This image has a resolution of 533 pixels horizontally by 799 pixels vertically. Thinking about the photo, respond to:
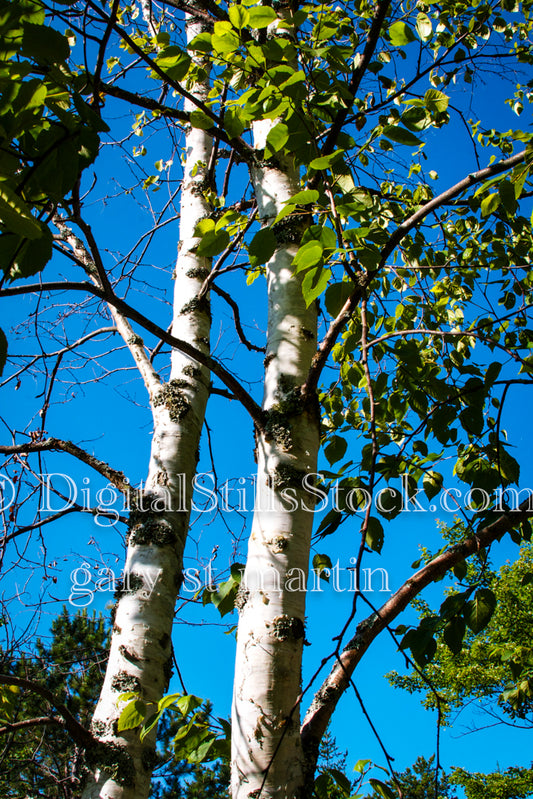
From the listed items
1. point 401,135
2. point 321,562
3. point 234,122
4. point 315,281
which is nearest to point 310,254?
point 315,281

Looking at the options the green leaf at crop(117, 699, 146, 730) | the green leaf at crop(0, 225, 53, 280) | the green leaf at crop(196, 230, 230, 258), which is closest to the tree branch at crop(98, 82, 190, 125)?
the green leaf at crop(196, 230, 230, 258)

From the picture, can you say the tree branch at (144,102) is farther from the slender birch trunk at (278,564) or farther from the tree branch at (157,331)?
the tree branch at (157,331)

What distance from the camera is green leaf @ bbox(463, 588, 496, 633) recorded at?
1.37 metres

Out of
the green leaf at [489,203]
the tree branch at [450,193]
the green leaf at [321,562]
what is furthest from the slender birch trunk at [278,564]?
the green leaf at [489,203]

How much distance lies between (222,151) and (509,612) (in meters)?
13.9

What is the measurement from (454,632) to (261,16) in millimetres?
1583

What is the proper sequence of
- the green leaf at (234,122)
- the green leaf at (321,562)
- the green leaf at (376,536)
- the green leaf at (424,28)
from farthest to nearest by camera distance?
the green leaf at (424,28) → the green leaf at (321,562) → the green leaf at (376,536) → the green leaf at (234,122)

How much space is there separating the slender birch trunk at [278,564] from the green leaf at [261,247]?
433 mm

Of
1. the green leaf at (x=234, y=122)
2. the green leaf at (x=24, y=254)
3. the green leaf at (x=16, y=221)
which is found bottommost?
the green leaf at (x=16, y=221)

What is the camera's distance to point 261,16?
4.40 feet

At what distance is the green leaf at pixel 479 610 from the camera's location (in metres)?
1.37

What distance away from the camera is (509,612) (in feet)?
45.0

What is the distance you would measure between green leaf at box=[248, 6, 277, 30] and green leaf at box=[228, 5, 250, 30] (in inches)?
0.5

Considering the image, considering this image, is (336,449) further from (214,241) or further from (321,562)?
(214,241)
